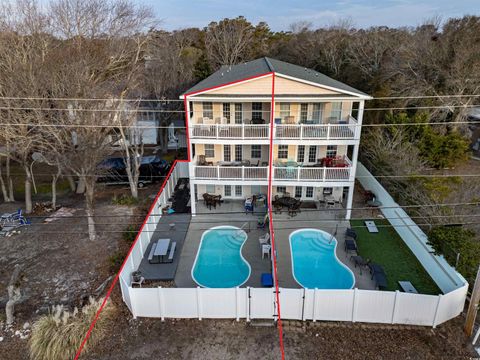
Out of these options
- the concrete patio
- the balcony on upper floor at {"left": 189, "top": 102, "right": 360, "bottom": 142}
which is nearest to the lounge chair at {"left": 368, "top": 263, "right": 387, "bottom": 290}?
the balcony on upper floor at {"left": 189, "top": 102, "right": 360, "bottom": 142}

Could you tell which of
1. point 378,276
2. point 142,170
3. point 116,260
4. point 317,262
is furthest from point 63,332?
point 142,170

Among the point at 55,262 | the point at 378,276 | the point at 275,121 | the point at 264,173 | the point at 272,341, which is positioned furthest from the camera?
the point at 275,121

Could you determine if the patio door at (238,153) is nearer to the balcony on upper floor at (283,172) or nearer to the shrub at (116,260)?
the balcony on upper floor at (283,172)

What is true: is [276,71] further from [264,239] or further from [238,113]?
[264,239]

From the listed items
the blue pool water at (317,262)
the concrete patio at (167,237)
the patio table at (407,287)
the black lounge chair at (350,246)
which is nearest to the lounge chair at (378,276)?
the patio table at (407,287)

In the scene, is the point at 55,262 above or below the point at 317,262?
above

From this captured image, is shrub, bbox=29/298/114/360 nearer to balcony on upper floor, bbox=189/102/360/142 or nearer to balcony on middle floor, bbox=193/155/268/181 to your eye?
balcony on middle floor, bbox=193/155/268/181
